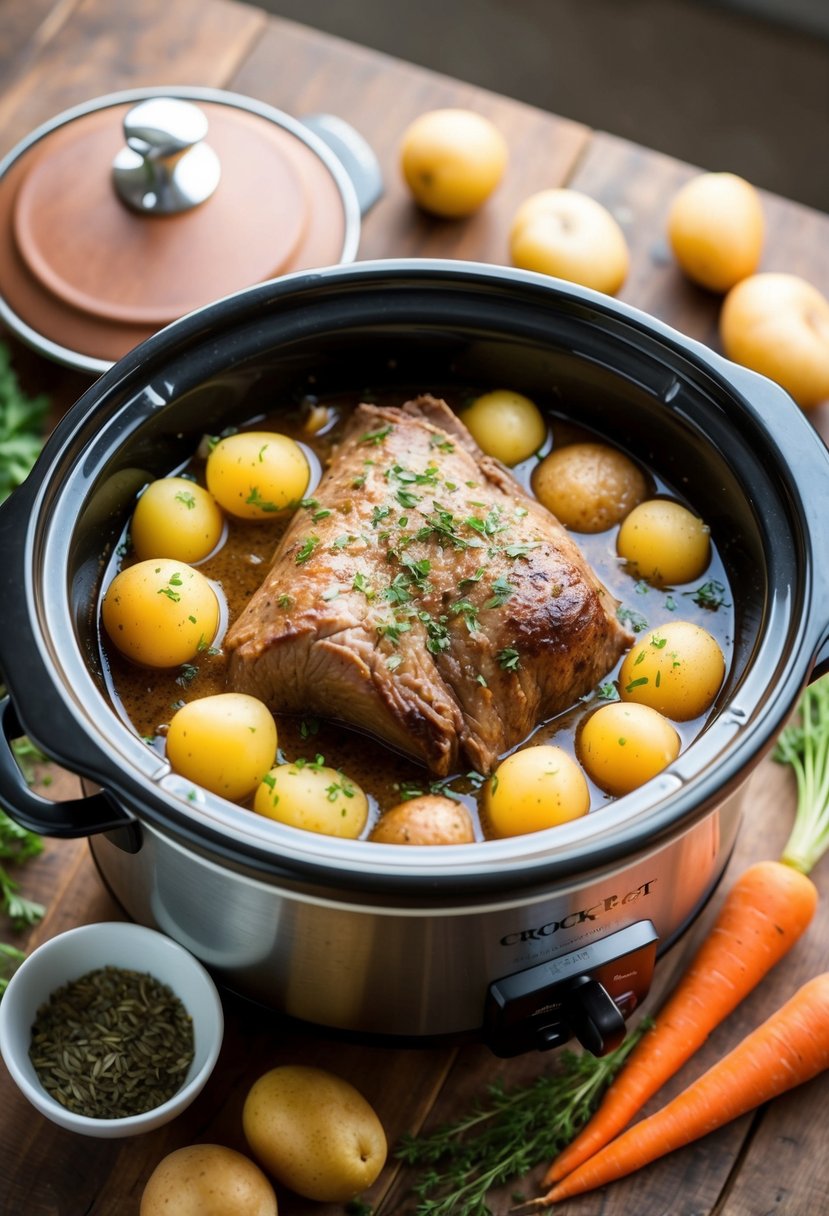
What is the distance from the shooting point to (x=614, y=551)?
6.41ft

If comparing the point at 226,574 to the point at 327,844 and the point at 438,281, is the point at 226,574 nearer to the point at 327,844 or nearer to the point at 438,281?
the point at 438,281

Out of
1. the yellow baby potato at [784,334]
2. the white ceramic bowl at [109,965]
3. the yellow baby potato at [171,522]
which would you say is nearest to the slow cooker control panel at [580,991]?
the white ceramic bowl at [109,965]

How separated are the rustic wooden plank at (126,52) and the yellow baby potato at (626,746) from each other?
70.2 inches

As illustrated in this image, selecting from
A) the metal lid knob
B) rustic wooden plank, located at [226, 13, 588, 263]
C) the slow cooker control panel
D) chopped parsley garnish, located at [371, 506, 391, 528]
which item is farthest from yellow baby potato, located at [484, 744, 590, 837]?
rustic wooden plank, located at [226, 13, 588, 263]

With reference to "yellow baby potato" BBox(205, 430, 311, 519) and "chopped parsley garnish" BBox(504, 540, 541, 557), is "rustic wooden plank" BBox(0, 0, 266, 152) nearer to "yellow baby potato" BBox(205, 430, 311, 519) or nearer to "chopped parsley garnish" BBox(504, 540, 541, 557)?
"yellow baby potato" BBox(205, 430, 311, 519)

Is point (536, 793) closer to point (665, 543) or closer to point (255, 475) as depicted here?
point (665, 543)

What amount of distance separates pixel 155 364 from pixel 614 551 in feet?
2.46

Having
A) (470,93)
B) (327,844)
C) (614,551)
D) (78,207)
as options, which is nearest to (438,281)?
(614,551)

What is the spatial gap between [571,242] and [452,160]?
1.02 ft

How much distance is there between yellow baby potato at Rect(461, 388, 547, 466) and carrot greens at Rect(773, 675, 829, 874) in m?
0.63

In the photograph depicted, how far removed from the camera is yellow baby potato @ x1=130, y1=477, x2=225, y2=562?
186 centimetres

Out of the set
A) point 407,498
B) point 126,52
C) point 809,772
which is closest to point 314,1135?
point 407,498

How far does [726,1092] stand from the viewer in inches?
70.1

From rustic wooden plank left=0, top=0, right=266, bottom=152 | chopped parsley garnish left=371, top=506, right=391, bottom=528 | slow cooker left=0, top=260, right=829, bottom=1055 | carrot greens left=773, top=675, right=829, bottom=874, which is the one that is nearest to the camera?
slow cooker left=0, top=260, right=829, bottom=1055
